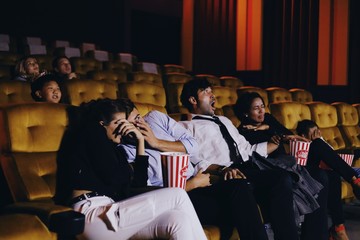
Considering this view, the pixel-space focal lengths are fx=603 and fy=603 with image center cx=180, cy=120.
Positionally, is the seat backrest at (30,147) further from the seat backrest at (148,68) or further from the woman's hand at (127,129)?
the seat backrest at (148,68)

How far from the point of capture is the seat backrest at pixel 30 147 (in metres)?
2.09

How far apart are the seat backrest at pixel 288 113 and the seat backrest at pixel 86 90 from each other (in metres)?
1.10

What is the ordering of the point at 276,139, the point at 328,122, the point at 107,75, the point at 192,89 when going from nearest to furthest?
1. the point at 192,89
2. the point at 276,139
3. the point at 328,122
4. the point at 107,75

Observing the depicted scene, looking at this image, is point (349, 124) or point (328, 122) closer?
point (328, 122)

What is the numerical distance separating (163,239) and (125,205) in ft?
0.54

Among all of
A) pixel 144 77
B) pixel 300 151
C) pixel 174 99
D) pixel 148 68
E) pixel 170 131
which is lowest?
pixel 300 151

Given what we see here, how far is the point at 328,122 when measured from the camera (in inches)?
→ 178

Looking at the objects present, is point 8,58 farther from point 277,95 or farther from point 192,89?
point 192,89

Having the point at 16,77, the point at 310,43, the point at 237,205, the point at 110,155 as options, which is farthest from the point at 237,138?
the point at 310,43

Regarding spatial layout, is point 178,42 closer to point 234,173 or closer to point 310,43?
point 310,43

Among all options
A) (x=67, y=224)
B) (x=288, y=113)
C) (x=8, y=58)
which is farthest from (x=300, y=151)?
(x=8, y=58)

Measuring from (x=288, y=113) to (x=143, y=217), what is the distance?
7.28ft

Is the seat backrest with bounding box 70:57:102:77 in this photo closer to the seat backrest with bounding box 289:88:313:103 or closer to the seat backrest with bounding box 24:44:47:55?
the seat backrest with bounding box 24:44:47:55

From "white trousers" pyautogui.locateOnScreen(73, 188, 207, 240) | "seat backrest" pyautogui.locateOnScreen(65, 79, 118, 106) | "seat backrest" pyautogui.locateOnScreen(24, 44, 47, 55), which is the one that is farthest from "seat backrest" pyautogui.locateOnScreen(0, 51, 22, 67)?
"white trousers" pyautogui.locateOnScreen(73, 188, 207, 240)
